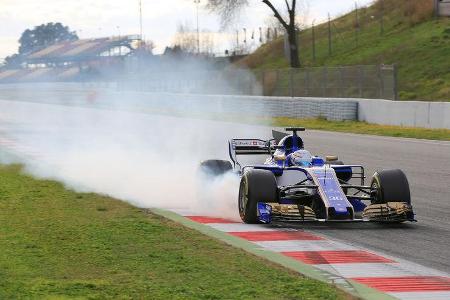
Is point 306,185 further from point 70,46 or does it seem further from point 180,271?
point 70,46

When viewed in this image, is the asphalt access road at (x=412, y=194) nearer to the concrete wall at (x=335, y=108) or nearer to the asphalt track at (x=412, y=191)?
the asphalt track at (x=412, y=191)

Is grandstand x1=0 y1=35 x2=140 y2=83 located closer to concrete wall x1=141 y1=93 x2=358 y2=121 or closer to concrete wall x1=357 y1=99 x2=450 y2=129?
concrete wall x1=141 y1=93 x2=358 y2=121

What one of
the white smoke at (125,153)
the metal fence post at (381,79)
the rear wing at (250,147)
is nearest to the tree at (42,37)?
the white smoke at (125,153)

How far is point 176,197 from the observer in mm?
13555

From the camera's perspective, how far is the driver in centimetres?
1159

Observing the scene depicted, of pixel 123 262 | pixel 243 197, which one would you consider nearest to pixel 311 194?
pixel 243 197

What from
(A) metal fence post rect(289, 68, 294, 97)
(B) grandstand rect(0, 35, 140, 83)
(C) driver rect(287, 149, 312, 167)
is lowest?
(C) driver rect(287, 149, 312, 167)

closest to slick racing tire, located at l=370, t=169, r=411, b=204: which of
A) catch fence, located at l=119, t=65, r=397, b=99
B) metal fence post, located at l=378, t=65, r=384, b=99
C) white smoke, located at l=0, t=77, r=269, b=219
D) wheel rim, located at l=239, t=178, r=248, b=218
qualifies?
wheel rim, located at l=239, t=178, r=248, b=218

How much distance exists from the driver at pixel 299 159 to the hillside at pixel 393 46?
2806 cm

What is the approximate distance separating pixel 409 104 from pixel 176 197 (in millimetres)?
16827

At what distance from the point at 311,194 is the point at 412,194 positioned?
3.25m

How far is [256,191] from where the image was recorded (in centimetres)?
1071

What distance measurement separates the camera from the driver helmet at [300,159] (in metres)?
11.6

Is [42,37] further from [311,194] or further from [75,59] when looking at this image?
[311,194]
